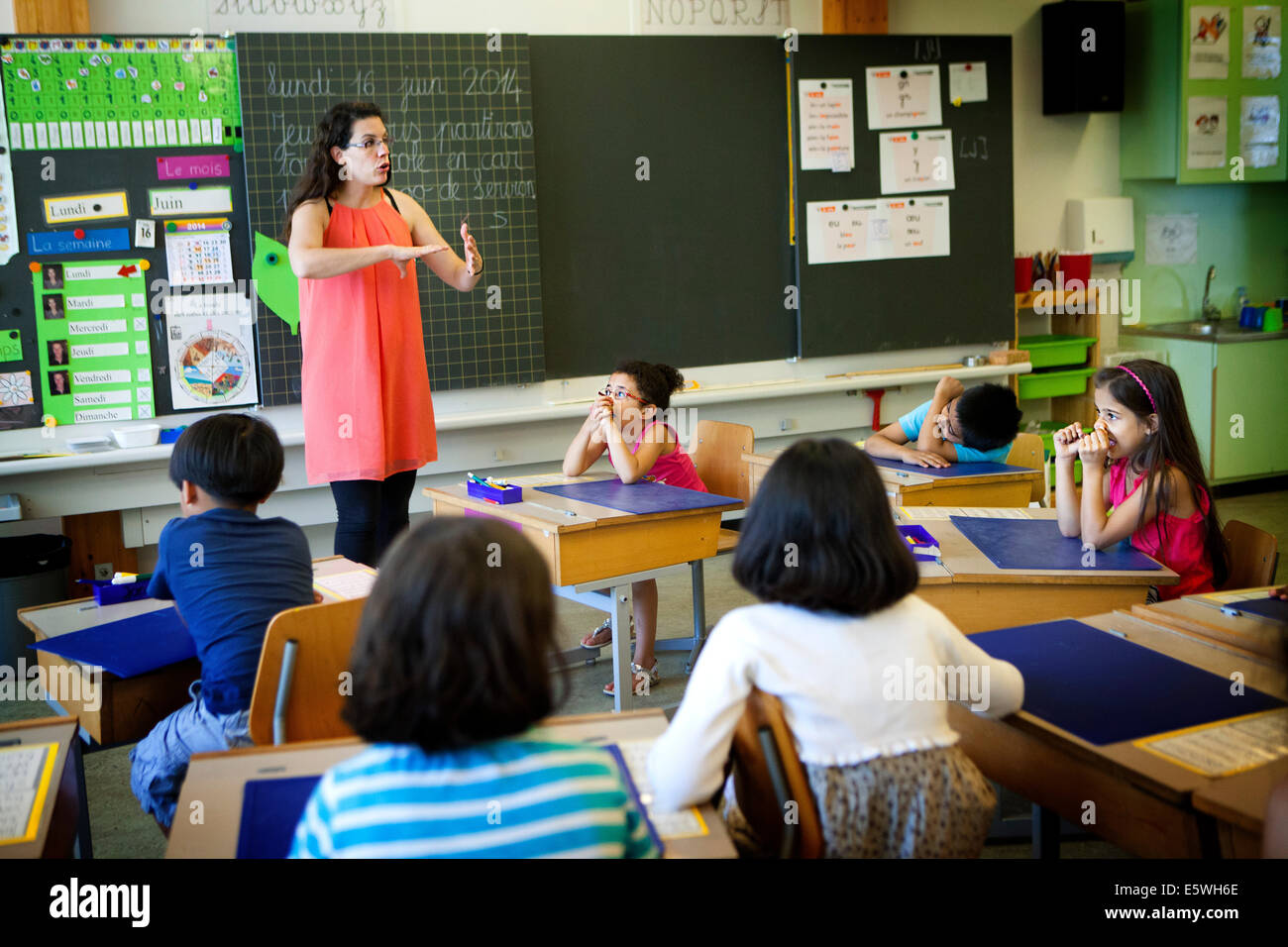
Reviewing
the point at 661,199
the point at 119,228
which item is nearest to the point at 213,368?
the point at 119,228

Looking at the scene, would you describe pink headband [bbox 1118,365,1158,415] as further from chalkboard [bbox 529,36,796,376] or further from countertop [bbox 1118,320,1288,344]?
countertop [bbox 1118,320,1288,344]

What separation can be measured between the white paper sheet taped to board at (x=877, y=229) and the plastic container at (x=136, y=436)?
3019 millimetres

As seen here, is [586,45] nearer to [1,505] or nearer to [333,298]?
[333,298]

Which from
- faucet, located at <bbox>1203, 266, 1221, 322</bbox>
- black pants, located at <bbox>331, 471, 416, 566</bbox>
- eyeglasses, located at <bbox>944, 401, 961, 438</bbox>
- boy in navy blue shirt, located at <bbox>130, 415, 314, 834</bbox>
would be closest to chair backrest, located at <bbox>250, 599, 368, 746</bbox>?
boy in navy blue shirt, located at <bbox>130, 415, 314, 834</bbox>

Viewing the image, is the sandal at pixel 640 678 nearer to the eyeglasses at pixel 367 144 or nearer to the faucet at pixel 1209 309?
the eyeglasses at pixel 367 144

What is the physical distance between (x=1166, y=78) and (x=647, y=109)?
2.95 meters

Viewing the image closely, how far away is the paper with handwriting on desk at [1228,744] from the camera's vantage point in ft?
5.20

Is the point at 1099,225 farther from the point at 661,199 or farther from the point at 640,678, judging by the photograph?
the point at 640,678

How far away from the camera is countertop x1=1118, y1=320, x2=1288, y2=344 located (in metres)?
6.25

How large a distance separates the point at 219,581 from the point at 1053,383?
510 centimetres

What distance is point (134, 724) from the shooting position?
229cm

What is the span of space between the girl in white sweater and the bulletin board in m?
3.62

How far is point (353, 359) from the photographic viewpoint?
3688mm
